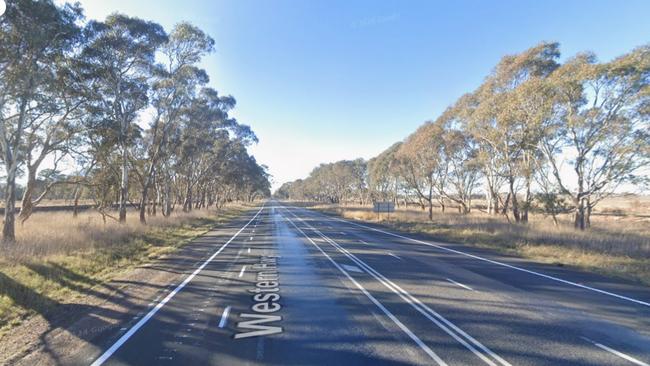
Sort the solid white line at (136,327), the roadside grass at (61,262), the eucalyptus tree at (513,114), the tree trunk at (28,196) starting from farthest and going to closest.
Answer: the eucalyptus tree at (513,114)
the tree trunk at (28,196)
the roadside grass at (61,262)
the solid white line at (136,327)

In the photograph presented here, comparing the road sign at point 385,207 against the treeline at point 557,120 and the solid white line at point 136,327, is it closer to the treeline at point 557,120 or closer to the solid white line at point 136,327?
the treeline at point 557,120

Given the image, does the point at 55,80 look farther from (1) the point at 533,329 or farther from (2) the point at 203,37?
(1) the point at 533,329

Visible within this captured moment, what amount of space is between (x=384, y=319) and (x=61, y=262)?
10.3 metres

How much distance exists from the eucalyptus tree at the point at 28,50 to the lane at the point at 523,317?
15037mm

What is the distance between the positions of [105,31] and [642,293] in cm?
2612

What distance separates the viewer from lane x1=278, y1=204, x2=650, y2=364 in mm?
4988

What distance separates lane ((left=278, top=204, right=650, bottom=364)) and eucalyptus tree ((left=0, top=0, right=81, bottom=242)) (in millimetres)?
15037

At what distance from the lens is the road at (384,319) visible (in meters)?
4.76

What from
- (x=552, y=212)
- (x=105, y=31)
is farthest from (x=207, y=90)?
(x=552, y=212)

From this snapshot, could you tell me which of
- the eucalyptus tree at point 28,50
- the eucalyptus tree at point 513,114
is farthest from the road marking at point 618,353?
the eucalyptus tree at point 513,114

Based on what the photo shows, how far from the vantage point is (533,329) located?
5.86 meters

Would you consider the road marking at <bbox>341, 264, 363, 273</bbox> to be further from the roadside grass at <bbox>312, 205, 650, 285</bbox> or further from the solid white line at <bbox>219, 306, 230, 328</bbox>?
the roadside grass at <bbox>312, 205, 650, 285</bbox>

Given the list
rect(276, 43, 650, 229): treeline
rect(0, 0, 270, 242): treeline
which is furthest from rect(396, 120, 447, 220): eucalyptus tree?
rect(0, 0, 270, 242): treeline

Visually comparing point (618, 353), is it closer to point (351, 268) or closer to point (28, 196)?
point (351, 268)
